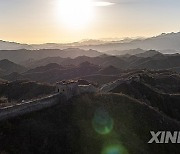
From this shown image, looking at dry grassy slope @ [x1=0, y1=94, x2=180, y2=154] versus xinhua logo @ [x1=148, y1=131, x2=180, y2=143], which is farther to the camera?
xinhua logo @ [x1=148, y1=131, x2=180, y2=143]

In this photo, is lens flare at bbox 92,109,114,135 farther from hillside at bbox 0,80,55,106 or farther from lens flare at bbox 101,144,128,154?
hillside at bbox 0,80,55,106

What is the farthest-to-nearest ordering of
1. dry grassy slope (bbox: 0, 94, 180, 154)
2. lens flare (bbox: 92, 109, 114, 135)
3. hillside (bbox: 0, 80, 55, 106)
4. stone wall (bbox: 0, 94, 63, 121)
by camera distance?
hillside (bbox: 0, 80, 55, 106) < lens flare (bbox: 92, 109, 114, 135) < stone wall (bbox: 0, 94, 63, 121) < dry grassy slope (bbox: 0, 94, 180, 154)

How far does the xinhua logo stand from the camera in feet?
136

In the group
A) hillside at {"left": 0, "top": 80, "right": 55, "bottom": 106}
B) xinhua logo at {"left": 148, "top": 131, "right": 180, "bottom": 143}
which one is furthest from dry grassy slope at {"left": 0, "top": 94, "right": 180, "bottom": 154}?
hillside at {"left": 0, "top": 80, "right": 55, "bottom": 106}

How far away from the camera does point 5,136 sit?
108 ft

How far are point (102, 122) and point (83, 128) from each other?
3740 millimetres

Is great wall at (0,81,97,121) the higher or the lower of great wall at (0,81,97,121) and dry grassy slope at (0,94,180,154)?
the higher

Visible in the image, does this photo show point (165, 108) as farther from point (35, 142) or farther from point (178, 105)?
point (35, 142)

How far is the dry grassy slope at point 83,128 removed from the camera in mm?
33094

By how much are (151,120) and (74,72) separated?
104m

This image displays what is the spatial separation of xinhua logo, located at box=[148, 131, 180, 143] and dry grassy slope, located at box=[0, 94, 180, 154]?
594 mm

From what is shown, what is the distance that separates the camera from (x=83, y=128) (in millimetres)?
36969

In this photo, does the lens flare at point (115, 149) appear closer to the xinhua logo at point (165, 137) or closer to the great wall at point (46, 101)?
the xinhua logo at point (165, 137)

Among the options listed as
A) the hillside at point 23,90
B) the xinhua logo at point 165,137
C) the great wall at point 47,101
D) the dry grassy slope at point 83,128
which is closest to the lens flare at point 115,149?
the dry grassy slope at point 83,128
